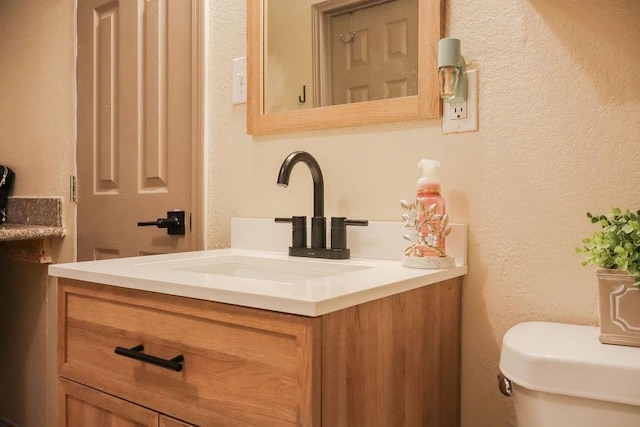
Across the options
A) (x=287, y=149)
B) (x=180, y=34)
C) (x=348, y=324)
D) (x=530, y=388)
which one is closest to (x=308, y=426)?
(x=348, y=324)

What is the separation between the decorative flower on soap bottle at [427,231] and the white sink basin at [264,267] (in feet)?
0.39

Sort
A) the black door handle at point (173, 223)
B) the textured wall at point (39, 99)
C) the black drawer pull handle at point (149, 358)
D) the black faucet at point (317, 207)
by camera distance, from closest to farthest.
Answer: the black drawer pull handle at point (149, 358)
the black faucet at point (317, 207)
the black door handle at point (173, 223)
the textured wall at point (39, 99)

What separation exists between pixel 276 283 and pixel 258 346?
11 cm

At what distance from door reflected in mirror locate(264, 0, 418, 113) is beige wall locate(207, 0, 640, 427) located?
102 mm

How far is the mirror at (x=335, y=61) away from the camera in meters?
1.16

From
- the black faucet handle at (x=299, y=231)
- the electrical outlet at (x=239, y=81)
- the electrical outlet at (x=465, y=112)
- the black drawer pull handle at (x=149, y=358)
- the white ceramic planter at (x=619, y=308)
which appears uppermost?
the electrical outlet at (x=239, y=81)

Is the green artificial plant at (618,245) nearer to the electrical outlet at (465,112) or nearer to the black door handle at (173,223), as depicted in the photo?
the electrical outlet at (465,112)

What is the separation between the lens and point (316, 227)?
1.23 metres

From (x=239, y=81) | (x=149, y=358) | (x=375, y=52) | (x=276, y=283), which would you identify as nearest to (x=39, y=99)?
(x=239, y=81)

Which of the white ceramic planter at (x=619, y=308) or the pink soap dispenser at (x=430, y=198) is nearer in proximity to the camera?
the white ceramic planter at (x=619, y=308)

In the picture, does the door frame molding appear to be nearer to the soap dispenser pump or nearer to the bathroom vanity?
the bathroom vanity

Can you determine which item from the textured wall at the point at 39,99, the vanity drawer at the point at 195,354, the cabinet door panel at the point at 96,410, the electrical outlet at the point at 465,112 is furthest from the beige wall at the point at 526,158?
the textured wall at the point at 39,99

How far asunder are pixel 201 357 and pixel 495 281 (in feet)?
2.05

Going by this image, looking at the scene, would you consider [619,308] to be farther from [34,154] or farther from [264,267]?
[34,154]
